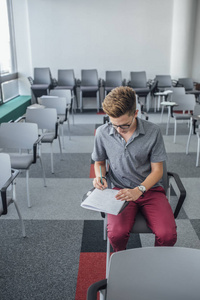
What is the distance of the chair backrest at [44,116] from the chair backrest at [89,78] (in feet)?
14.6

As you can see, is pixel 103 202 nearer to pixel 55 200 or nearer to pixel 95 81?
pixel 55 200

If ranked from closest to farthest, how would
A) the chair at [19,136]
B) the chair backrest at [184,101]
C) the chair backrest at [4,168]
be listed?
the chair backrest at [4,168] → the chair at [19,136] → the chair backrest at [184,101]

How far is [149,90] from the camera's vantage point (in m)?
7.67

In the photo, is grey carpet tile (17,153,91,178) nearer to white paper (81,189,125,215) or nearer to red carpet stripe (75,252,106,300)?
red carpet stripe (75,252,106,300)

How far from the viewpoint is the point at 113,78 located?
8.05 meters

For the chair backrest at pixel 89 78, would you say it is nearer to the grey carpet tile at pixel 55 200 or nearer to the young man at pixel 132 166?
the grey carpet tile at pixel 55 200

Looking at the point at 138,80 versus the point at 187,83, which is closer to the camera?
the point at 187,83

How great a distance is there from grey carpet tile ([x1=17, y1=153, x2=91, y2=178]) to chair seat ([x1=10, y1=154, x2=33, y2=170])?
0.70 meters

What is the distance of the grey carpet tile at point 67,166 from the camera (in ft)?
12.4

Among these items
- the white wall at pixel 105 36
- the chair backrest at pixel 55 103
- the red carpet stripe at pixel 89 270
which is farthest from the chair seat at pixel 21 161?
the white wall at pixel 105 36

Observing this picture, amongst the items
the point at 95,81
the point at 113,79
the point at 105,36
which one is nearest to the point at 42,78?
the point at 95,81

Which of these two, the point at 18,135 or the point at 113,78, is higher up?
the point at 113,78

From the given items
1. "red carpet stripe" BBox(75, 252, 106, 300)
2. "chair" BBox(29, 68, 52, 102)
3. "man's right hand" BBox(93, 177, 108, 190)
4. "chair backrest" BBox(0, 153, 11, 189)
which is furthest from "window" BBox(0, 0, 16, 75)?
"man's right hand" BBox(93, 177, 108, 190)

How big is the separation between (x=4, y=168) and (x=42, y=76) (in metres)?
6.28
